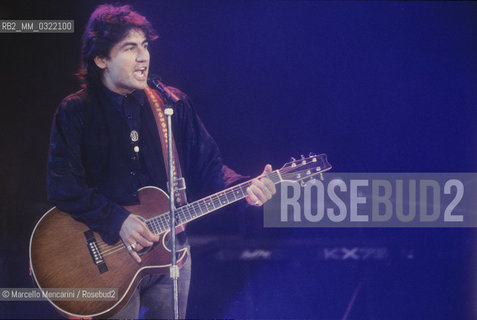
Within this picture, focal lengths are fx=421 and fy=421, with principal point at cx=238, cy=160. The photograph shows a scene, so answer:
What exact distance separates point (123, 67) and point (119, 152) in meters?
0.54

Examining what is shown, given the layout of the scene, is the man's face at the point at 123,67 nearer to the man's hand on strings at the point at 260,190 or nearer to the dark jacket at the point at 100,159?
the dark jacket at the point at 100,159

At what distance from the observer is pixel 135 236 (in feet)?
8.16

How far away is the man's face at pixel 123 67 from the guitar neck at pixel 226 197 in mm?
828

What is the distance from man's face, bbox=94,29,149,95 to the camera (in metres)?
2.66

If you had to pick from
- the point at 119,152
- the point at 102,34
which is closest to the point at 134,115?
the point at 119,152

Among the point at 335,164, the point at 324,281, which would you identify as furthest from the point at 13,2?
the point at 324,281

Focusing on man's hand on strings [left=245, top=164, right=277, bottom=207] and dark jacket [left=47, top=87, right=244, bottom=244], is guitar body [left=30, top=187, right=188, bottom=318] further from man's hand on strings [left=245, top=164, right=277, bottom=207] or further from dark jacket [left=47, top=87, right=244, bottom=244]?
man's hand on strings [left=245, top=164, right=277, bottom=207]

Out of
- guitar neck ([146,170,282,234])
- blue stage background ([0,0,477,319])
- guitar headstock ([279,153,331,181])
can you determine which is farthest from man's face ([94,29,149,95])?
guitar headstock ([279,153,331,181])

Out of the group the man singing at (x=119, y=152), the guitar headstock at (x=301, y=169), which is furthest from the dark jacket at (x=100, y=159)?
the guitar headstock at (x=301, y=169)

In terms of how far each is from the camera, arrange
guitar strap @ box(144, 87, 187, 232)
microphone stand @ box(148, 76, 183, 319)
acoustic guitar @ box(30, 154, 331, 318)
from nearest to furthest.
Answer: microphone stand @ box(148, 76, 183, 319) < acoustic guitar @ box(30, 154, 331, 318) < guitar strap @ box(144, 87, 187, 232)

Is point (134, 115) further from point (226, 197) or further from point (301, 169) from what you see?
point (301, 169)

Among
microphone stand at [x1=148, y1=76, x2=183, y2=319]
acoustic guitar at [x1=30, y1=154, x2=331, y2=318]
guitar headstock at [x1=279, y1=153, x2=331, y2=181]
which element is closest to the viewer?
A: microphone stand at [x1=148, y1=76, x2=183, y2=319]

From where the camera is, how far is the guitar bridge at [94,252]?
2479 mm

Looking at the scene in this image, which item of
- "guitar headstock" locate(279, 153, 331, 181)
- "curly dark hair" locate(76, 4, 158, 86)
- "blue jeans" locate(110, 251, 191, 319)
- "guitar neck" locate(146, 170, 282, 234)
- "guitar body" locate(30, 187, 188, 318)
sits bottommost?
Result: "blue jeans" locate(110, 251, 191, 319)
